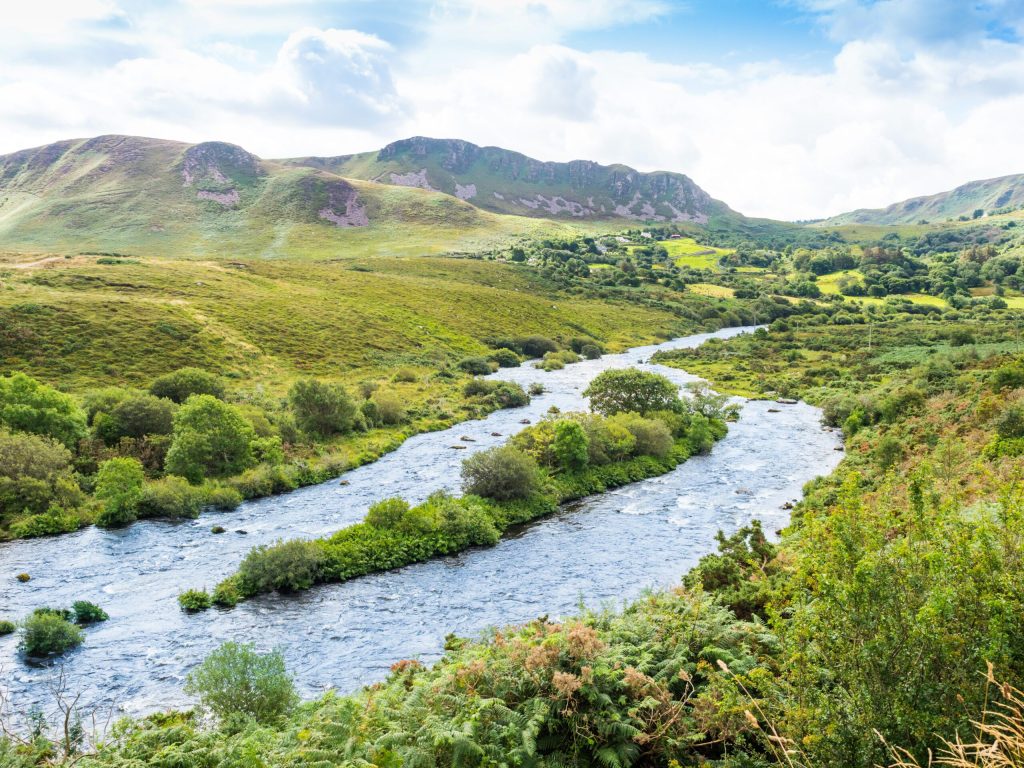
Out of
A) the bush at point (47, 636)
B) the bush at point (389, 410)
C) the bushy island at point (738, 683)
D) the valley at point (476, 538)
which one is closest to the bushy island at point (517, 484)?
the valley at point (476, 538)

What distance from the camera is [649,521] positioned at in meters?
37.5

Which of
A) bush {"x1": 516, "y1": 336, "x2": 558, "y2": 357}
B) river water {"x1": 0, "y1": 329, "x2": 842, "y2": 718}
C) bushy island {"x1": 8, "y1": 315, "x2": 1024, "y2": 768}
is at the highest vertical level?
bushy island {"x1": 8, "y1": 315, "x2": 1024, "y2": 768}

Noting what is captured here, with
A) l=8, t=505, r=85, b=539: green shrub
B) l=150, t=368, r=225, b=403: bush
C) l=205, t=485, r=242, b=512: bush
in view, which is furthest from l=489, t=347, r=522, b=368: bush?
l=8, t=505, r=85, b=539: green shrub

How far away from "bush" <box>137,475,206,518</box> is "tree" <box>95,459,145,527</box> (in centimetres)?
50

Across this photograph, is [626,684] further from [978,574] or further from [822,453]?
[822,453]

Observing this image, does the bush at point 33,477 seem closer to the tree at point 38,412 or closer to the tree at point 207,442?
the tree at point 38,412

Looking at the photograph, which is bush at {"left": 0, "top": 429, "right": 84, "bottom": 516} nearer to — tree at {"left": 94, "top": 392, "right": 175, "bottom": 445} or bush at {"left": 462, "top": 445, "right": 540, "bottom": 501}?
tree at {"left": 94, "top": 392, "right": 175, "bottom": 445}

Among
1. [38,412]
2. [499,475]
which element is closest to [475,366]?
[499,475]

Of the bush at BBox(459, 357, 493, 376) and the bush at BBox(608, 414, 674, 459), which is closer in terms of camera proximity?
the bush at BBox(608, 414, 674, 459)

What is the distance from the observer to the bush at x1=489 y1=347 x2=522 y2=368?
97.8m

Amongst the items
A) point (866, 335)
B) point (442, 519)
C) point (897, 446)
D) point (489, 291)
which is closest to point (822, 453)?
point (897, 446)

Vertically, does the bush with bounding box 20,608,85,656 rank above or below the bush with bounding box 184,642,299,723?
below

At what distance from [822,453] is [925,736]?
4802 cm

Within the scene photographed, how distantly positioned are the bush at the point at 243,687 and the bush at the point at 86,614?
10749mm
